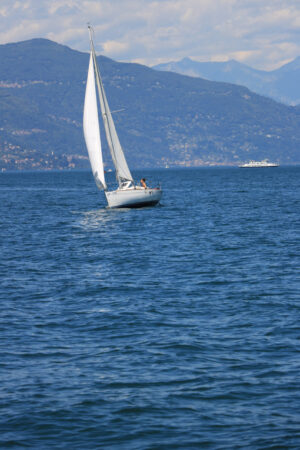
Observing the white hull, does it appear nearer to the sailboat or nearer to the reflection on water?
the sailboat

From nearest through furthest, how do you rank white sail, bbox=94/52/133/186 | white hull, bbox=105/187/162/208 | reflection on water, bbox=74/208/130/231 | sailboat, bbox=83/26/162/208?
reflection on water, bbox=74/208/130/231 < sailboat, bbox=83/26/162/208 < white hull, bbox=105/187/162/208 < white sail, bbox=94/52/133/186

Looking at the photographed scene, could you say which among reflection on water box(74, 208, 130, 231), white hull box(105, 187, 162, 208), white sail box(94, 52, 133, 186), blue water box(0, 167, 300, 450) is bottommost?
blue water box(0, 167, 300, 450)

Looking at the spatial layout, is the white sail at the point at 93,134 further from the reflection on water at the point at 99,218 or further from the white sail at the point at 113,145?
the reflection on water at the point at 99,218

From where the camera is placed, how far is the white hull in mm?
63125

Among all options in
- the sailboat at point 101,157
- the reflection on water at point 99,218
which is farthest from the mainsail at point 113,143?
the reflection on water at point 99,218

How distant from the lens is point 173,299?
24422mm

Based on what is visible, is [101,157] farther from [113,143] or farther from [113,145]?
[113,143]

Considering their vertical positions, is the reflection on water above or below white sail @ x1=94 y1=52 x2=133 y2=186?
below

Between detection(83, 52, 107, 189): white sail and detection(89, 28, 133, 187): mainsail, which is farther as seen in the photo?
detection(89, 28, 133, 187): mainsail

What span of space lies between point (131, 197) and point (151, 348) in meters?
46.1

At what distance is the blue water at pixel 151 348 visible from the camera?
13.3m

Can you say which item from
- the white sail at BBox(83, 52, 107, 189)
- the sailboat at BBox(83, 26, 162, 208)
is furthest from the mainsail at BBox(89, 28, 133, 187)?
the white sail at BBox(83, 52, 107, 189)

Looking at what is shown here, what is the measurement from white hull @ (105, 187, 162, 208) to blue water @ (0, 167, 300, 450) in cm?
2468

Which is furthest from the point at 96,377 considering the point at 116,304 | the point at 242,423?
the point at 116,304
